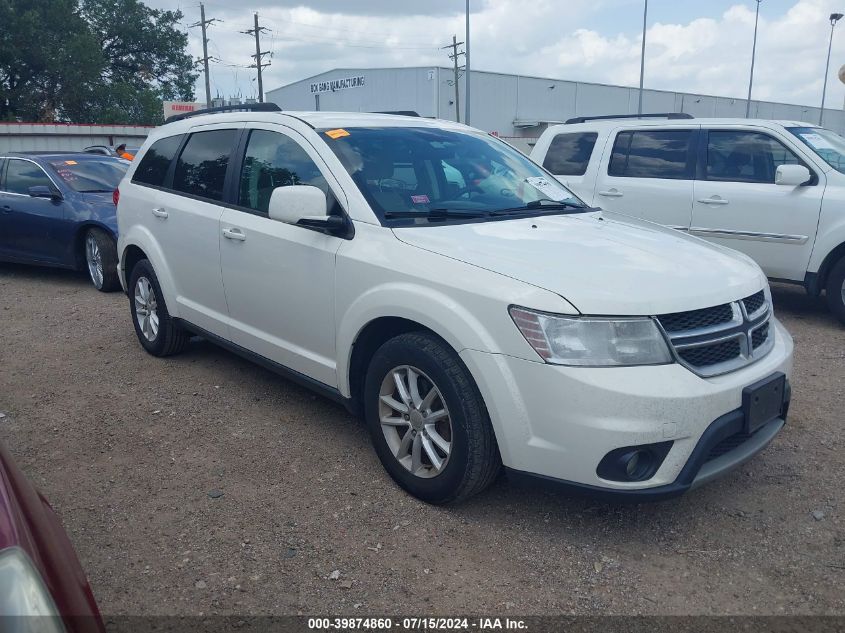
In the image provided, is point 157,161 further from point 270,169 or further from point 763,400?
point 763,400

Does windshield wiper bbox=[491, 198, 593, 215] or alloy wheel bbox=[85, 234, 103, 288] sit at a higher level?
windshield wiper bbox=[491, 198, 593, 215]

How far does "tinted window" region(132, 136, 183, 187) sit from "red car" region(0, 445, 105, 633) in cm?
389

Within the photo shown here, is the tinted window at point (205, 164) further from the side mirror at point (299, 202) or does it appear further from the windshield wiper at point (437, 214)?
the windshield wiper at point (437, 214)

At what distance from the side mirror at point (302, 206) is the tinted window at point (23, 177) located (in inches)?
249

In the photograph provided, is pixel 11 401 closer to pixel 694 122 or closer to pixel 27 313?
pixel 27 313

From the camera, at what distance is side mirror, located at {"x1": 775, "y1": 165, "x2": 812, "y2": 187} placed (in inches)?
245

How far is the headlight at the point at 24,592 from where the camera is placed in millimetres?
1260

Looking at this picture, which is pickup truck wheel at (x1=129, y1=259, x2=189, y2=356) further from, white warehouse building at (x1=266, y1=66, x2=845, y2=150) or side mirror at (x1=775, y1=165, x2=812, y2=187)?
white warehouse building at (x1=266, y1=66, x2=845, y2=150)

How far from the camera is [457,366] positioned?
3.00 metres

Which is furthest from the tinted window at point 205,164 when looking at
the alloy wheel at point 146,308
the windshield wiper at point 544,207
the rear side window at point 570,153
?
the rear side window at point 570,153

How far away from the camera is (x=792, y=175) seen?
20.4 ft

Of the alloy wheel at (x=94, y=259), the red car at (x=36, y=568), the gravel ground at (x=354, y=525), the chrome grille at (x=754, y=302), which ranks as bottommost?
the gravel ground at (x=354, y=525)

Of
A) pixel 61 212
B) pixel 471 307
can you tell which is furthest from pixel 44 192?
pixel 471 307

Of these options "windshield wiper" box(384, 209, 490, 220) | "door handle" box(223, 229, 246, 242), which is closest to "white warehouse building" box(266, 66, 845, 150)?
"door handle" box(223, 229, 246, 242)
